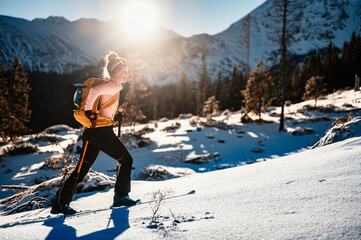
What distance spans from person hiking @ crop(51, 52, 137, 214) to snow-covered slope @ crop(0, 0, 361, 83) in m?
122

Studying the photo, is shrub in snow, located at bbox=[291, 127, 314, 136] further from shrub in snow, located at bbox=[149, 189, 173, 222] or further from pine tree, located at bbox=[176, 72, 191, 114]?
pine tree, located at bbox=[176, 72, 191, 114]

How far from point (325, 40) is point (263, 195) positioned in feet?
768

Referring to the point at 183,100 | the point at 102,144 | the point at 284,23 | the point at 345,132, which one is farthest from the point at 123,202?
the point at 183,100

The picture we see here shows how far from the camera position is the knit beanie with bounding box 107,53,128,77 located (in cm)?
256

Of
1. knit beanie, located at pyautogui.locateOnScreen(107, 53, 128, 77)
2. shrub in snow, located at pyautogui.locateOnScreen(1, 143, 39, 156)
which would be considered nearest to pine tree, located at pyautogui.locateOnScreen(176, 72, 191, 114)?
shrub in snow, located at pyautogui.locateOnScreen(1, 143, 39, 156)

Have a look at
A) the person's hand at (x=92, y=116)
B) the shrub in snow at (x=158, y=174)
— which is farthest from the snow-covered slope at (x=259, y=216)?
the shrub in snow at (x=158, y=174)

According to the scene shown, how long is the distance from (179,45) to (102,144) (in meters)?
169

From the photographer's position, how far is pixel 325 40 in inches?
6924

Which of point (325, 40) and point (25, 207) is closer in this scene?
point (25, 207)

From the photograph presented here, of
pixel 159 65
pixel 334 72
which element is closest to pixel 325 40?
pixel 159 65

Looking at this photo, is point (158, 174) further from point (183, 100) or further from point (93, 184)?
point (183, 100)

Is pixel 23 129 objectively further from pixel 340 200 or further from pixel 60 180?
pixel 340 200

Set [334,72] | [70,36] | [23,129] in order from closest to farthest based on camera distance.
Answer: [23,129] → [334,72] → [70,36]

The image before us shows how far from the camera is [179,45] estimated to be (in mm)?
158750
